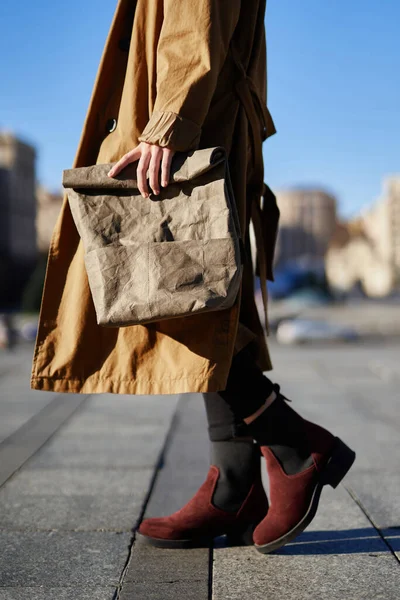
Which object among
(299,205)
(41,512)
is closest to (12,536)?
(41,512)

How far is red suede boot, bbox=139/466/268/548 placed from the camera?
1992mm

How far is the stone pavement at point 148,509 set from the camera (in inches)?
69.4

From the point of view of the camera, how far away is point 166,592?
1.72 metres

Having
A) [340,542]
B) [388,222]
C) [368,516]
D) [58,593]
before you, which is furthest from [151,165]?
→ [388,222]

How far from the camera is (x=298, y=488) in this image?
75.6 inches

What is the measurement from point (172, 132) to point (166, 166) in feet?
0.25

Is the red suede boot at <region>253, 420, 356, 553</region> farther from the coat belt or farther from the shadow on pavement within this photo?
the coat belt

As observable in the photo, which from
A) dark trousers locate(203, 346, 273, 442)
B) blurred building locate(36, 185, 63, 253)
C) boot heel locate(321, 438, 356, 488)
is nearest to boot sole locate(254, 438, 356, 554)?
boot heel locate(321, 438, 356, 488)

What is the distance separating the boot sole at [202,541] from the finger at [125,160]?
97 centimetres

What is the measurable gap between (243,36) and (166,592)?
1.36 meters

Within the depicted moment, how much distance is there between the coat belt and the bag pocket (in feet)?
1.28

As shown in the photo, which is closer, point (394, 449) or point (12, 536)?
point (12, 536)

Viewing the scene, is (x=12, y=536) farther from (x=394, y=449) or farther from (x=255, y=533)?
(x=394, y=449)

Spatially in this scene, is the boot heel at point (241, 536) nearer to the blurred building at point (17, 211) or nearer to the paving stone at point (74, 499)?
the paving stone at point (74, 499)
